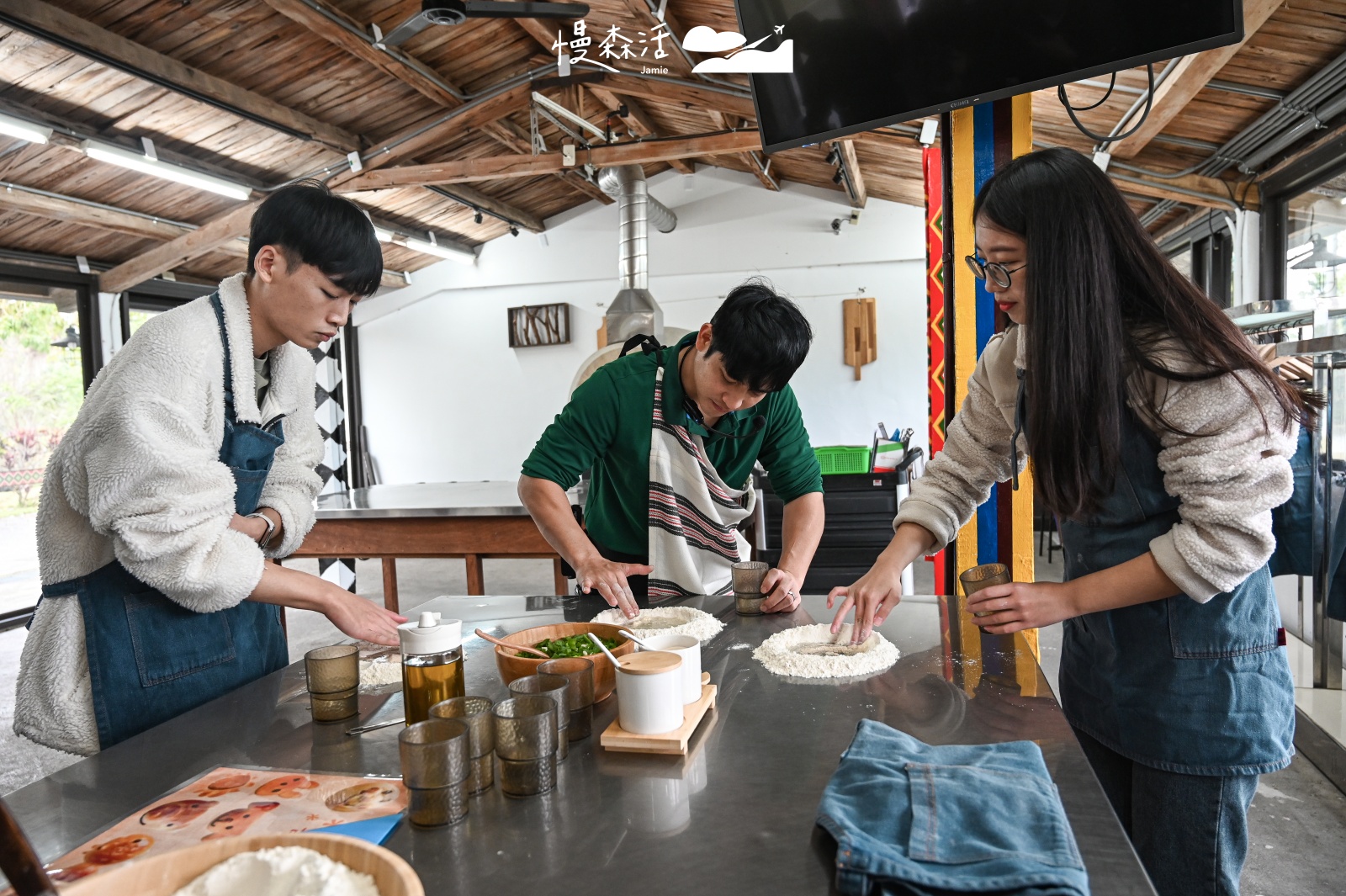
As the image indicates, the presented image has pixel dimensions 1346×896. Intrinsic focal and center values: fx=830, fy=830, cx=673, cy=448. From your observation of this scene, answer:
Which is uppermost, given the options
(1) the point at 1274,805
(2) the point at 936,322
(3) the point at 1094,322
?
(2) the point at 936,322

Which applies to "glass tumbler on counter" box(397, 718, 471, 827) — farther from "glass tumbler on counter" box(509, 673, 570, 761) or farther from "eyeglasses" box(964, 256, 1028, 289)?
"eyeglasses" box(964, 256, 1028, 289)

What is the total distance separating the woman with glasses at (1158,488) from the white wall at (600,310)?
7252 millimetres

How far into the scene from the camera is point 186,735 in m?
1.21

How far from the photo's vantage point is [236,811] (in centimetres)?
93

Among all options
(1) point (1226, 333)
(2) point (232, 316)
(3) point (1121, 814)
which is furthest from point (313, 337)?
(3) point (1121, 814)

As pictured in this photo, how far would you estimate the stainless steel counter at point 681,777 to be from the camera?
2.64 ft

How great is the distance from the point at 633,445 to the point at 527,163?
5.04 meters

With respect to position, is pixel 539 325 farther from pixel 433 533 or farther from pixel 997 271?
pixel 997 271

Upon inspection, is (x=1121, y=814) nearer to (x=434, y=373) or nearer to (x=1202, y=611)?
(x=1202, y=611)

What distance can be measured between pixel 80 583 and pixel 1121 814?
1.70 m

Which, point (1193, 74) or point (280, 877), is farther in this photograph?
point (1193, 74)

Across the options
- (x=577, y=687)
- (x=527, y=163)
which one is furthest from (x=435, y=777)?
(x=527, y=163)

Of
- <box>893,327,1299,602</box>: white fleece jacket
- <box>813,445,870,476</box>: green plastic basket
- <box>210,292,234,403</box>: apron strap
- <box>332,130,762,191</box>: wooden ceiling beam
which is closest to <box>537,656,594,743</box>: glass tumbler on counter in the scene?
<box>210,292,234,403</box>: apron strap

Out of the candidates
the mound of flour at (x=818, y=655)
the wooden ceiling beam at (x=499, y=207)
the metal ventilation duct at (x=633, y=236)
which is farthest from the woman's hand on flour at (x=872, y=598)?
the wooden ceiling beam at (x=499, y=207)
